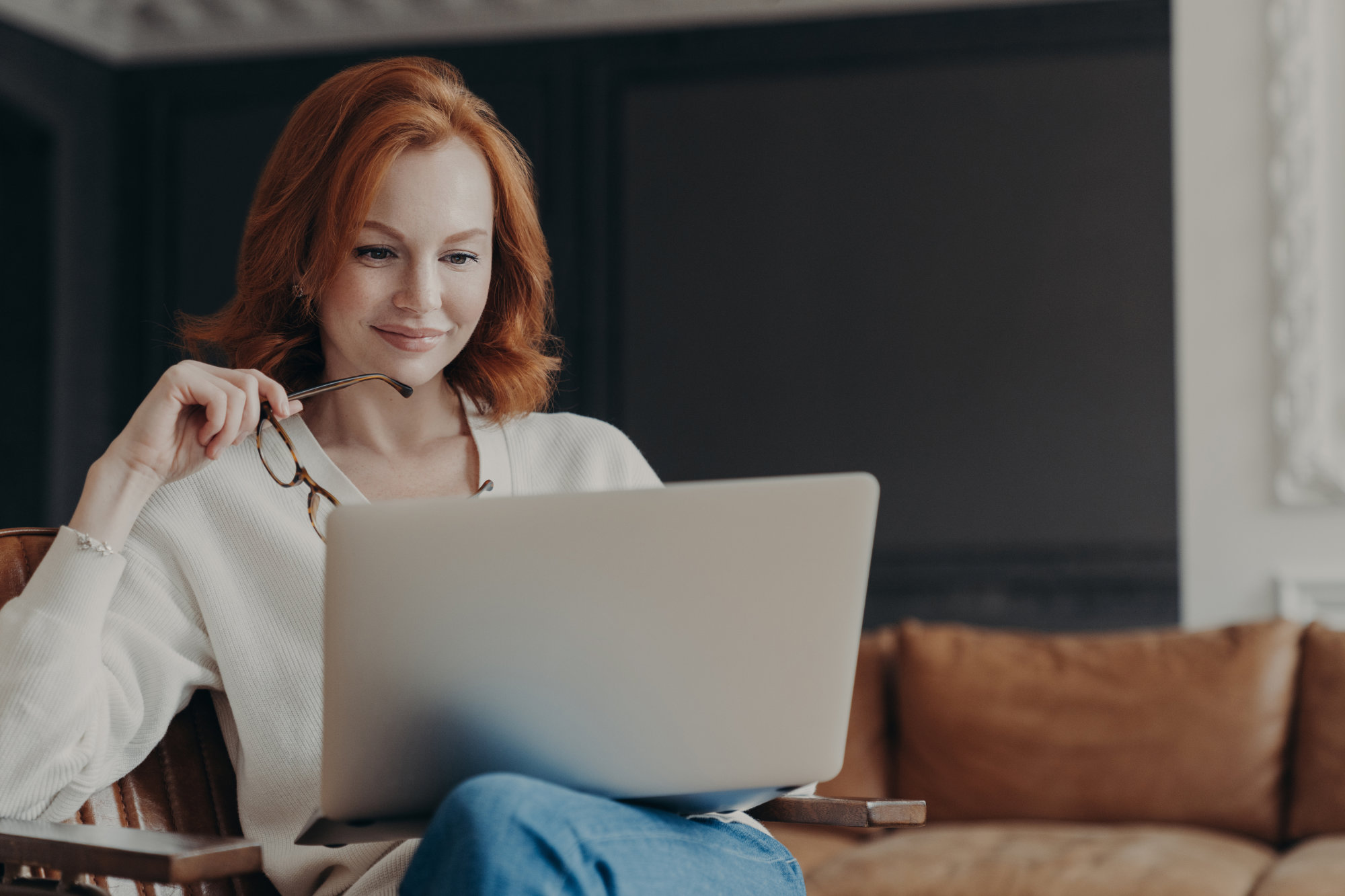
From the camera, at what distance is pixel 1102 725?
2.48m

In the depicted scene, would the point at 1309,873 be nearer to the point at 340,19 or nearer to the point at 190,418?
the point at 190,418

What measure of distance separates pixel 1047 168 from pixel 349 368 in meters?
3.09

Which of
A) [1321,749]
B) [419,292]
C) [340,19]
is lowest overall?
[1321,749]

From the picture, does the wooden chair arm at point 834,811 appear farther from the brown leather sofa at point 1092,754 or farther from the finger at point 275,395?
the brown leather sofa at point 1092,754

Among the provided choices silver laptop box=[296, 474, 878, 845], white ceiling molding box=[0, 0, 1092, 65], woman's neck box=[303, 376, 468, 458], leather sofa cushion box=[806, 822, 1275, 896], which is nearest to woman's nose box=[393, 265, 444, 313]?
woman's neck box=[303, 376, 468, 458]

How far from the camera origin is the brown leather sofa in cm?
223

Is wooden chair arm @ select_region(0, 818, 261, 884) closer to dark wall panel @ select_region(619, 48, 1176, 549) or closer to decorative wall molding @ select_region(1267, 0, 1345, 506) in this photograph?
decorative wall molding @ select_region(1267, 0, 1345, 506)

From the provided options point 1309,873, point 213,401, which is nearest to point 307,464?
point 213,401

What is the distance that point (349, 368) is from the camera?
143cm

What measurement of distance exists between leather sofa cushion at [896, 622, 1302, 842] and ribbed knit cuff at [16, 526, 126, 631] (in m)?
1.79

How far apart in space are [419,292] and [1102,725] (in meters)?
1.71

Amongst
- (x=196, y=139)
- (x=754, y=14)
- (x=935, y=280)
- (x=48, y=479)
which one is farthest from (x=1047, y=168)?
(x=48, y=479)

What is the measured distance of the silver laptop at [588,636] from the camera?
0.87 metres

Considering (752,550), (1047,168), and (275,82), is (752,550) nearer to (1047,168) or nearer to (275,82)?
(1047,168)
